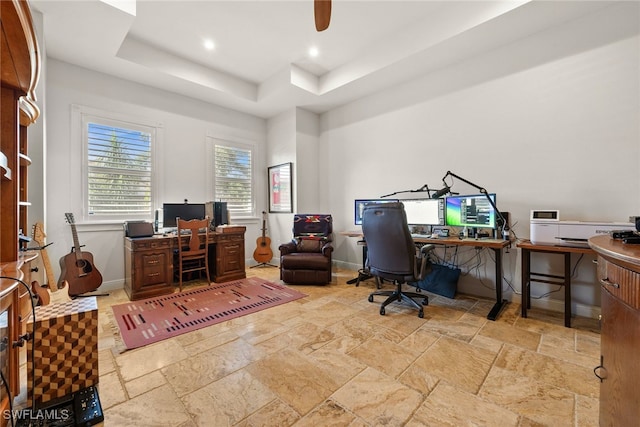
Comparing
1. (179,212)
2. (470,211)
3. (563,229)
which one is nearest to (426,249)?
(470,211)

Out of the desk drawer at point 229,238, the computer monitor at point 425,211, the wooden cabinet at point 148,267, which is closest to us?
A: the wooden cabinet at point 148,267

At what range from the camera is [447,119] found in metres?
3.58

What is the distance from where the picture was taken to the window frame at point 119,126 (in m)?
3.53

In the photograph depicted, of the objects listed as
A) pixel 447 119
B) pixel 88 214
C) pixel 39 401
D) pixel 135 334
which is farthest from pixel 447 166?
pixel 88 214

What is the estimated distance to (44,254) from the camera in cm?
288

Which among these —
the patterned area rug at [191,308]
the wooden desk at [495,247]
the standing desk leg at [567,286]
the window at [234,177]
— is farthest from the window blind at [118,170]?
the standing desk leg at [567,286]

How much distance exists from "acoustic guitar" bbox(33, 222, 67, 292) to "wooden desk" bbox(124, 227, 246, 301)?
649 mm

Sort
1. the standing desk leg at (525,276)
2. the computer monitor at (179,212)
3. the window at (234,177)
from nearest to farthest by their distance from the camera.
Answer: the standing desk leg at (525,276) < the computer monitor at (179,212) < the window at (234,177)

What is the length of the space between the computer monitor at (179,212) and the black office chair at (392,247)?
105 inches

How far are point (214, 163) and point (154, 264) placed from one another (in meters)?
2.03

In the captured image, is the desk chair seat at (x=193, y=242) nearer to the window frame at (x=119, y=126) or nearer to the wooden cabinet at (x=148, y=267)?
the wooden cabinet at (x=148, y=267)

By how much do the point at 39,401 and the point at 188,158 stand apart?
3.59 metres

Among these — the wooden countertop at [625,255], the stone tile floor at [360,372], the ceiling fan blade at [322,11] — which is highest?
the ceiling fan blade at [322,11]

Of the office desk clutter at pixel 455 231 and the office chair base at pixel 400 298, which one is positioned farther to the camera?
the office desk clutter at pixel 455 231
